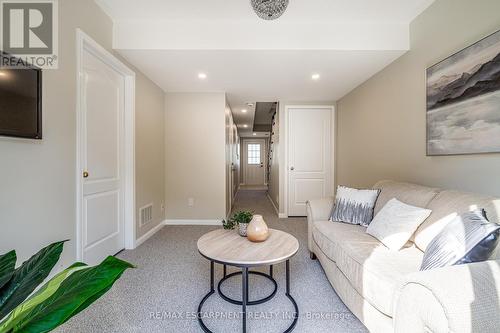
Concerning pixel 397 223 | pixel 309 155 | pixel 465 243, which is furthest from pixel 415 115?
pixel 309 155

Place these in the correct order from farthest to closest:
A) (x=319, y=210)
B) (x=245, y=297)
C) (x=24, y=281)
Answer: (x=319, y=210), (x=245, y=297), (x=24, y=281)

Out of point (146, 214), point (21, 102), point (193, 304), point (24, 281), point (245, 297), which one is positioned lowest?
point (193, 304)

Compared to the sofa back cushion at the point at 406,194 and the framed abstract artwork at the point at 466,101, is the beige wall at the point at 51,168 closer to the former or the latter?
the sofa back cushion at the point at 406,194

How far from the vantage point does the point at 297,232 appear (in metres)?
3.16

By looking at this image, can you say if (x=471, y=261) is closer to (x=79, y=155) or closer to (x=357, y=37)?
(x=357, y=37)

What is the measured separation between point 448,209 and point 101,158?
9.43 ft

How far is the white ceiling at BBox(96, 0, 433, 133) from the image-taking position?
1.99 m

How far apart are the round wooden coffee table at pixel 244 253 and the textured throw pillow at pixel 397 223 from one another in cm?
66

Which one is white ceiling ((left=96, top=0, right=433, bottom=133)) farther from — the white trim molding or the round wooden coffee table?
the white trim molding

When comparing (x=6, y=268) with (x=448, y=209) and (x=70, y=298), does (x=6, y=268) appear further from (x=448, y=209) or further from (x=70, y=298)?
(x=448, y=209)

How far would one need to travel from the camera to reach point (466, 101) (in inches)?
61.4

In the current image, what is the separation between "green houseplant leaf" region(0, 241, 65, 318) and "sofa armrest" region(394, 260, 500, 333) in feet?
3.98

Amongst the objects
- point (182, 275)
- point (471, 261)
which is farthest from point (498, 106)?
point (182, 275)

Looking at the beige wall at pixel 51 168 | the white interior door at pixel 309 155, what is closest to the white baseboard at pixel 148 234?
the beige wall at pixel 51 168
